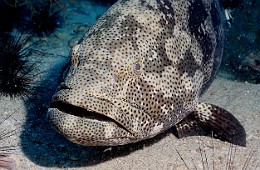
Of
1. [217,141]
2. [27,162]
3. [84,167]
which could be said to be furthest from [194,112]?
[27,162]

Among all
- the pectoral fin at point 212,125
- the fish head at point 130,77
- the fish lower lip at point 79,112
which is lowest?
the pectoral fin at point 212,125

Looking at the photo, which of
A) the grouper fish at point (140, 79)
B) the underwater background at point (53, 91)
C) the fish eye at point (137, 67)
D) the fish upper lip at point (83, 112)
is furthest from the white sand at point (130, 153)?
the fish eye at point (137, 67)

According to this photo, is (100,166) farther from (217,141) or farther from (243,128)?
(243,128)

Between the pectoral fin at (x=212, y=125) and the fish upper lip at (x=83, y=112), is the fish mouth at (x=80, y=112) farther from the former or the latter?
the pectoral fin at (x=212, y=125)

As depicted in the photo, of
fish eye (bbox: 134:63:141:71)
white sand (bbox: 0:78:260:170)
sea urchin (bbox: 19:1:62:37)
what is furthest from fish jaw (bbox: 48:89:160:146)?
sea urchin (bbox: 19:1:62:37)

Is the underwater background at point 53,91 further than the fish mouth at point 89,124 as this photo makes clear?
Yes

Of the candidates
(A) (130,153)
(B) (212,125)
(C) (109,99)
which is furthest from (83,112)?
(B) (212,125)
